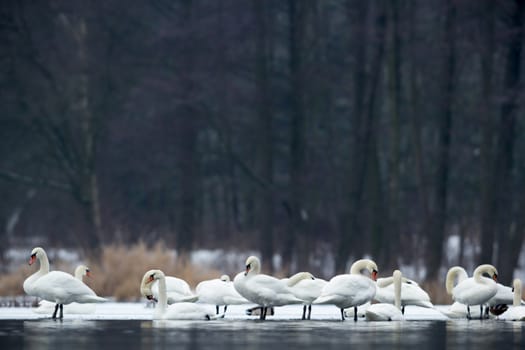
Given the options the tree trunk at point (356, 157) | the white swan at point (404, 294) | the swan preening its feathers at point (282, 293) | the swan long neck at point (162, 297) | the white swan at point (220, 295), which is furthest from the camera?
the tree trunk at point (356, 157)

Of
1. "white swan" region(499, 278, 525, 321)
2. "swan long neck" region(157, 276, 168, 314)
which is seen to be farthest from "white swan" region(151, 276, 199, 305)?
"white swan" region(499, 278, 525, 321)

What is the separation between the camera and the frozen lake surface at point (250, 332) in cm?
1608

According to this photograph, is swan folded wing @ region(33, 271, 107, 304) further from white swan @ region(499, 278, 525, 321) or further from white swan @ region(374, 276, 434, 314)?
white swan @ region(499, 278, 525, 321)

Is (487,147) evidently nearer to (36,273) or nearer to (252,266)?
(252,266)

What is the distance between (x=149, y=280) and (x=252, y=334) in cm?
403

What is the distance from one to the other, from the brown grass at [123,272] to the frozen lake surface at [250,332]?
444 cm

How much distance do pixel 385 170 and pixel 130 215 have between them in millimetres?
10196

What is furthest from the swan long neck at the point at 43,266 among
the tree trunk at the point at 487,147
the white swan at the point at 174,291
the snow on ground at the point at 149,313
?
the tree trunk at the point at 487,147

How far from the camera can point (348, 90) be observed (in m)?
45.7

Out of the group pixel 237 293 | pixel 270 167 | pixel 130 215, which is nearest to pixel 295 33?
pixel 270 167

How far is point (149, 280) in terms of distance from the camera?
69.6 ft

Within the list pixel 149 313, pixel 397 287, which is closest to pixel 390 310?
pixel 397 287

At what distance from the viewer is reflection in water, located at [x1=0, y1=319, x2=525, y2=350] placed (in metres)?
16.0

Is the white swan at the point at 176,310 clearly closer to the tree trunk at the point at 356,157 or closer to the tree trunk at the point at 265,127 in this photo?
the tree trunk at the point at 356,157
